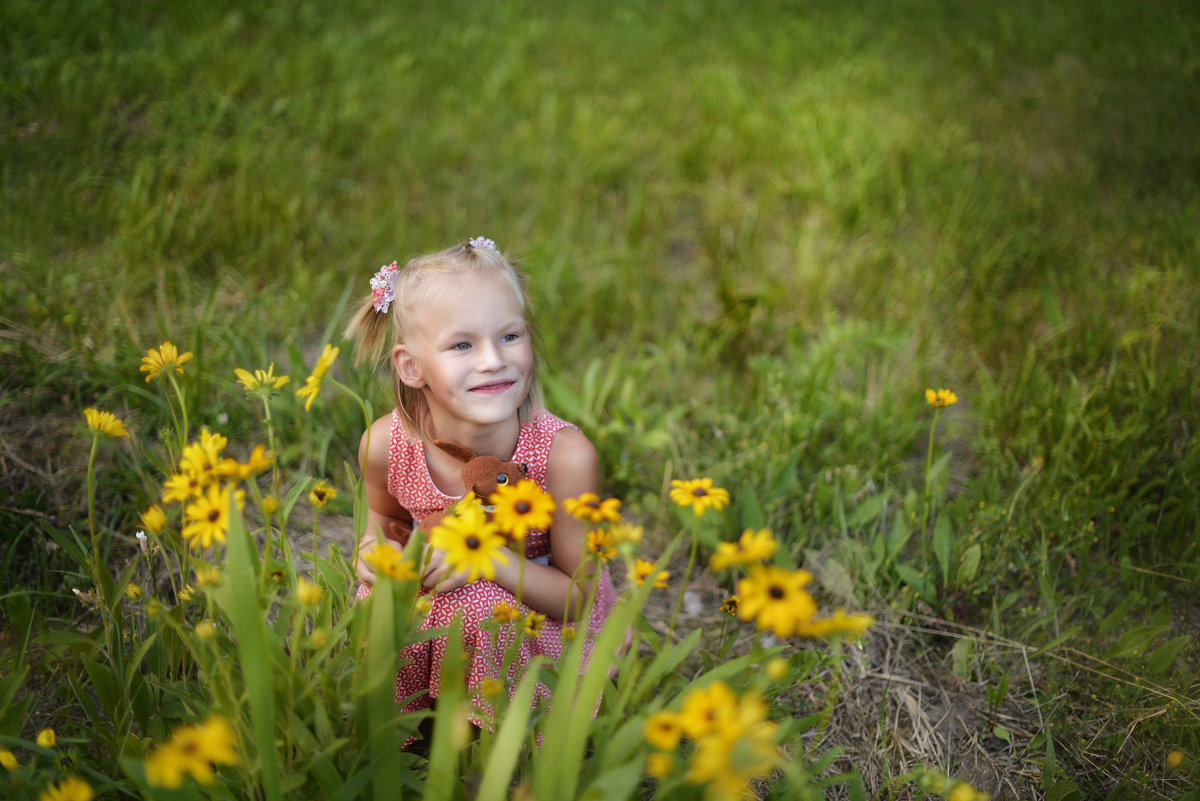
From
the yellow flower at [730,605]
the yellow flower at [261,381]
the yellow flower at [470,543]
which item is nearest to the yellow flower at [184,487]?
the yellow flower at [261,381]

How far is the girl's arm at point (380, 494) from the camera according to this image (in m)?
1.57

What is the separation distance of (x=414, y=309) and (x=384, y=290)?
0.10 metres

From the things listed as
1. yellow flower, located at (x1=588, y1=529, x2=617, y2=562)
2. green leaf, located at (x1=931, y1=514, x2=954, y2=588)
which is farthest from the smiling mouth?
green leaf, located at (x1=931, y1=514, x2=954, y2=588)

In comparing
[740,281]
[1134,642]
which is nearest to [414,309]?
[1134,642]

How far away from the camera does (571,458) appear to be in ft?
4.90

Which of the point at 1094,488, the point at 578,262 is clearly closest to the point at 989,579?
the point at 1094,488

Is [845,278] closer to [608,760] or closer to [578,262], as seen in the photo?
[578,262]

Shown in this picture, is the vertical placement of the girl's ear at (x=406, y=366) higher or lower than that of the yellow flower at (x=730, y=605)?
higher

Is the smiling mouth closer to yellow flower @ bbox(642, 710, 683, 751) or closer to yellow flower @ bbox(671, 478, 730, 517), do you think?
yellow flower @ bbox(671, 478, 730, 517)

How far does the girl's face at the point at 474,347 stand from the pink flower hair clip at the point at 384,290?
3.9 inches

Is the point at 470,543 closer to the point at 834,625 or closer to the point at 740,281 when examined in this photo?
the point at 834,625

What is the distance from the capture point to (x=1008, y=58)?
4770 mm

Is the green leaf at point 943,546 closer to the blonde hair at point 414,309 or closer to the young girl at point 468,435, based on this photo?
the young girl at point 468,435

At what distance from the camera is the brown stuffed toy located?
1.37m
